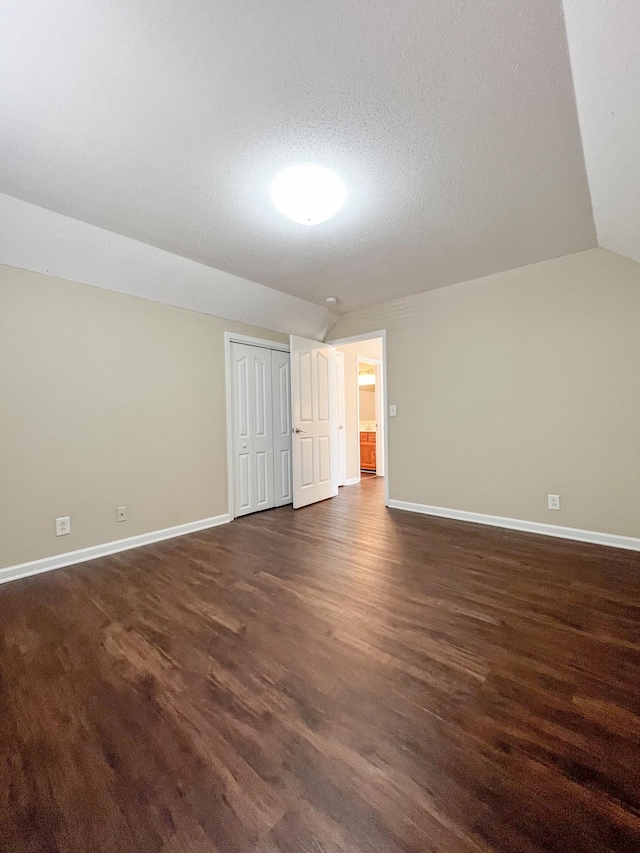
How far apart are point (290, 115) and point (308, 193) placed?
0.45 meters

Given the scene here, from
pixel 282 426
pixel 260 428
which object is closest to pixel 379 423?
pixel 282 426

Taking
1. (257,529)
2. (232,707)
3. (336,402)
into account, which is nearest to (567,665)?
(232,707)

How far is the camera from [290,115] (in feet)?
4.96

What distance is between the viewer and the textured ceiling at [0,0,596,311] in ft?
3.81

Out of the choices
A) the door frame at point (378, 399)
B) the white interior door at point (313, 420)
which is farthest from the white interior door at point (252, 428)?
the door frame at point (378, 399)

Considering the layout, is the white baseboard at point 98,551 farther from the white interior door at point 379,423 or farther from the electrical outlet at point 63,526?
the white interior door at point 379,423

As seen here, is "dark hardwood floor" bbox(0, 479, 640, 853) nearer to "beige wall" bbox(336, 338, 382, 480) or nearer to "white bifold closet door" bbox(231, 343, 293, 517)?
"white bifold closet door" bbox(231, 343, 293, 517)

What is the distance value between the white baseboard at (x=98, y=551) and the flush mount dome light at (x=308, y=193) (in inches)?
113

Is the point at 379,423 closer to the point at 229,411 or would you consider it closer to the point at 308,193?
the point at 229,411

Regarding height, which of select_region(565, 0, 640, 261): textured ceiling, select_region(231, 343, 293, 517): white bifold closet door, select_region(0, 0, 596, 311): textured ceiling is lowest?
select_region(231, 343, 293, 517): white bifold closet door

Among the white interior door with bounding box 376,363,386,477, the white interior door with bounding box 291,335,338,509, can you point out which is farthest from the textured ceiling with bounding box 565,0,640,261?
the white interior door with bounding box 376,363,386,477

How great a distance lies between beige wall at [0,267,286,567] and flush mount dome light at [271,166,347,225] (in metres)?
1.78

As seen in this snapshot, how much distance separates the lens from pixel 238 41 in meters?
1.21

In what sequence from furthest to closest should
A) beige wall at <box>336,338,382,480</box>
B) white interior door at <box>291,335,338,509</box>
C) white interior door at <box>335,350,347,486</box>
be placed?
beige wall at <box>336,338,382,480</box> → white interior door at <box>335,350,347,486</box> → white interior door at <box>291,335,338,509</box>
